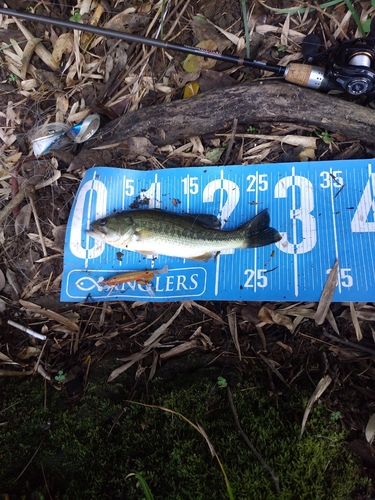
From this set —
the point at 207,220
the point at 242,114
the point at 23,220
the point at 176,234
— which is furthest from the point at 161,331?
the point at 242,114

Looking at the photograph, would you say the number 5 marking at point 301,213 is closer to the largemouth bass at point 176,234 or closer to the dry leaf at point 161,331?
the largemouth bass at point 176,234

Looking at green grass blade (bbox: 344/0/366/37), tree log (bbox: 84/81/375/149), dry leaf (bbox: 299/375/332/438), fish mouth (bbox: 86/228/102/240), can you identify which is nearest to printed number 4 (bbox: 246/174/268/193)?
tree log (bbox: 84/81/375/149)

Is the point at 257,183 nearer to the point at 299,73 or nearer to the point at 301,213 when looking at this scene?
the point at 301,213

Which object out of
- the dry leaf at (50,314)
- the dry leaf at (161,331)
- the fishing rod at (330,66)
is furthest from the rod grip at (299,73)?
the dry leaf at (50,314)

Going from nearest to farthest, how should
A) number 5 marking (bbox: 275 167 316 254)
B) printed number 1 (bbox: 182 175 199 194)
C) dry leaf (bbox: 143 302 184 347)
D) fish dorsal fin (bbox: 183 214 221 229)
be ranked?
dry leaf (bbox: 143 302 184 347), number 5 marking (bbox: 275 167 316 254), fish dorsal fin (bbox: 183 214 221 229), printed number 1 (bbox: 182 175 199 194)

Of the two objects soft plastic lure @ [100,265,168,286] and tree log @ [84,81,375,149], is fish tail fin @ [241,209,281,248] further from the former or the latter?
tree log @ [84,81,375,149]
